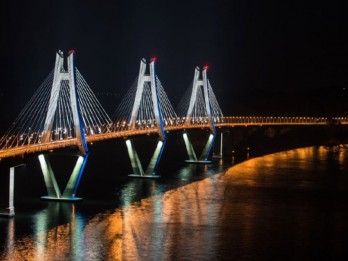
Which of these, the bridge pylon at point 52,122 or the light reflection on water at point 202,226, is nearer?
the light reflection on water at point 202,226

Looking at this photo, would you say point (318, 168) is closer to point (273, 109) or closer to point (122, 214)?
point (122, 214)

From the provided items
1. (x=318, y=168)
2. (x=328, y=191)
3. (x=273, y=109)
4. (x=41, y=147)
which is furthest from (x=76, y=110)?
(x=273, y=109)

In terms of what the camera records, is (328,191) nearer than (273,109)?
Yes

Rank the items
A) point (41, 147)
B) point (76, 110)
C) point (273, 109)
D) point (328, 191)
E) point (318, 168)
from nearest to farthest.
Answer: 1. point (41, 147)
2. point (76, 110)
3. point (328, 191)
4. point (318, 168)
5. point (273, 109)

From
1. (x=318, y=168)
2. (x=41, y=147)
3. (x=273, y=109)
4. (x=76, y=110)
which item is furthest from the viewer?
(x=273, y=109)

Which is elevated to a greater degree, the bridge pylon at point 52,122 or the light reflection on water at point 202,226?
the bridge pylon at point 52,122

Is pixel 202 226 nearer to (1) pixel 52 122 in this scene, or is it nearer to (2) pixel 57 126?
(1) pixel 52 122

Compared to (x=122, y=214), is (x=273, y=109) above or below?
above

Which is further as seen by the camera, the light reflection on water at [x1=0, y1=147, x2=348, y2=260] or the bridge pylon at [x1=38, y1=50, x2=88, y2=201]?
the bridge pylon at [x1=38, y1=50, x2=88, y2=201]
